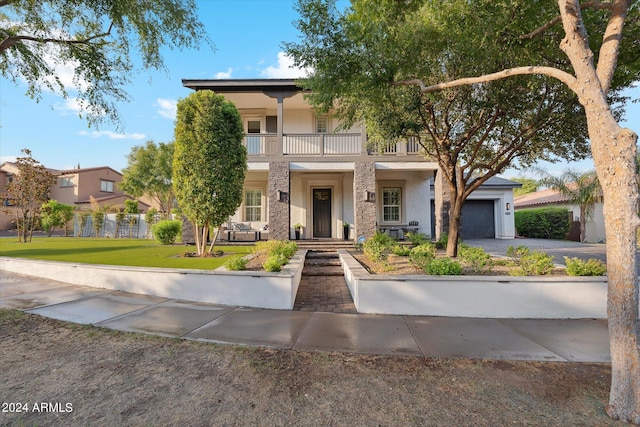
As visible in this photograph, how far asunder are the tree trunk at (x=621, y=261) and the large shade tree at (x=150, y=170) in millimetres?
25852

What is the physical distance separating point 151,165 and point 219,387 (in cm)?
2630

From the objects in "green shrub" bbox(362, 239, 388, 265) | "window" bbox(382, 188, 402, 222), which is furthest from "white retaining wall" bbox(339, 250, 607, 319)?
"window" bbox(382, 188, 402, 222)

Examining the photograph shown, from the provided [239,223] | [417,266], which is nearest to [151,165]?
[239,223]

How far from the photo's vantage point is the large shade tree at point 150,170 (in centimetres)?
2402

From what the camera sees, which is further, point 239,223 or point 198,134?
point 239,223

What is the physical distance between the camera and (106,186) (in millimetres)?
34625

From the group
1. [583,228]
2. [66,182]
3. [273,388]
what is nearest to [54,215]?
[66,182]

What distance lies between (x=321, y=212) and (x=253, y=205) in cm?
332

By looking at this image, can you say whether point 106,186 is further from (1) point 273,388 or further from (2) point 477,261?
(1) point 273,388

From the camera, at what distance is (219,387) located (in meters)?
2.77

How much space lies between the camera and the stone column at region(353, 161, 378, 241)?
466 inches

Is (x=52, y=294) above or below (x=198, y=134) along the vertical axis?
below

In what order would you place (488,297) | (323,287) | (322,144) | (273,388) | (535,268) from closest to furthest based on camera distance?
(273,388)
(488,297)
(535,268)
(323,287)
(322,144)

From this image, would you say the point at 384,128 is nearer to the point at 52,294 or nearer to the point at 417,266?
the point at 417,266
